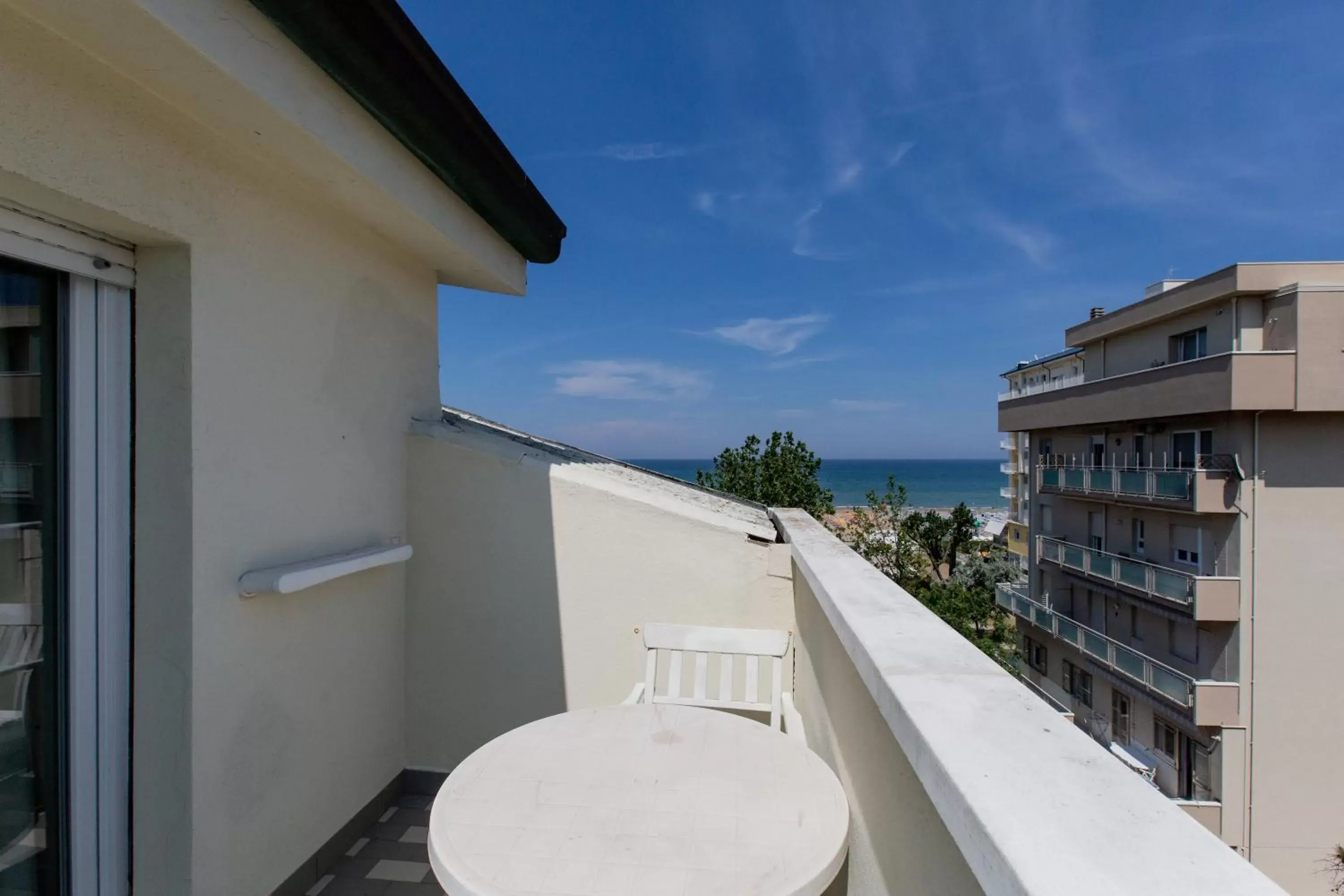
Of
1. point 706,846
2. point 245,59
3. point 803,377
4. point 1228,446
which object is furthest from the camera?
point 803,377

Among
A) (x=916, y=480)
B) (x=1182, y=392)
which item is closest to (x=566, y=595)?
(x=1182, y=392)

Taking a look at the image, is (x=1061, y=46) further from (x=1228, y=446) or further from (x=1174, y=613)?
(x=1174, y=613)

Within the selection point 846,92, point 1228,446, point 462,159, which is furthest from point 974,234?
point 462,159

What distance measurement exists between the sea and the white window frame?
49.2m

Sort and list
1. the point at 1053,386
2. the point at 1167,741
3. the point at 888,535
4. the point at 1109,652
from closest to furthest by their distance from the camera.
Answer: the point at 1167,741
the point at 1109,652
the point at 888,535
the point at 1053,386

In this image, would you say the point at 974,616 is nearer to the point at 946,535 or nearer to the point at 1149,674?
the point at 1149,674

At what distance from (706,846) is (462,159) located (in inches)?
101

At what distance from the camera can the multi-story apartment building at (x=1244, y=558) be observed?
12867 mm

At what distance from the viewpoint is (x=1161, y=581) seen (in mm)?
14789

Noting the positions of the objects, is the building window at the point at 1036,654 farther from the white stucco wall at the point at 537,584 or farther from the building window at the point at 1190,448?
the white stucco wall at the point at 537,584

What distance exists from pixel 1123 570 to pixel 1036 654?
6.89m

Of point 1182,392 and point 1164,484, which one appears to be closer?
point 1182,392

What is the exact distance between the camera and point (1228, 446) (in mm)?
13547

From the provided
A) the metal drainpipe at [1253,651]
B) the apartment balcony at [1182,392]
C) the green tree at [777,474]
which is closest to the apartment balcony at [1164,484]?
the metal drainpipe at [1253,651]
